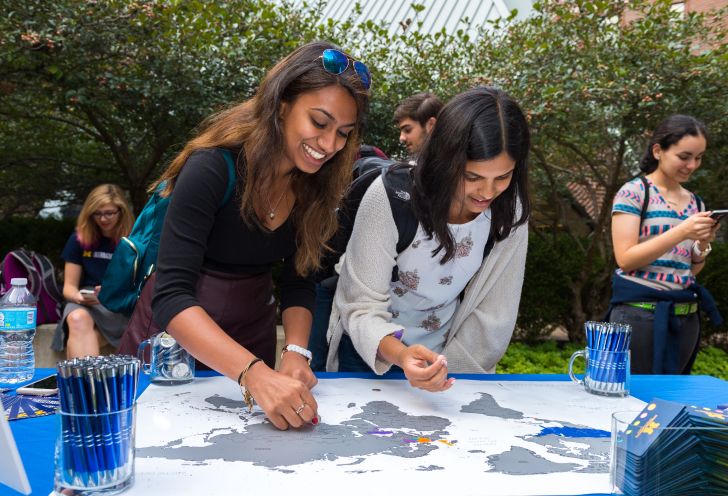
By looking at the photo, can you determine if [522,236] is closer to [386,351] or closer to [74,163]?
[386,351]

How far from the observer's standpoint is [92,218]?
4090 mm

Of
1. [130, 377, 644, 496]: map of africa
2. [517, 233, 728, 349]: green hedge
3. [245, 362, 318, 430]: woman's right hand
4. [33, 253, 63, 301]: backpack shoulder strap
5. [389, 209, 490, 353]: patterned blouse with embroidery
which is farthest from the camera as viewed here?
[517, 233, 728, 349]: green hedge

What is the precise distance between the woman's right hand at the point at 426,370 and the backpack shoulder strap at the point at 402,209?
15.5 inches

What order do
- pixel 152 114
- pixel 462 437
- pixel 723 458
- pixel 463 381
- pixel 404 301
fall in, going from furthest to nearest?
pixel 152 114
pixel 404 301
pixel 463 381
pixel 462 437
pixel 723 458

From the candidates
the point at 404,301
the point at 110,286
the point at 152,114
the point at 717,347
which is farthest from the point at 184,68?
the point at 717,347

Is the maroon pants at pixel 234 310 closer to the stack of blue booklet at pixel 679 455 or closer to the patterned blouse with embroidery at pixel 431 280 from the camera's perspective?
the patterned blouse with embroidery at pixel 431 280

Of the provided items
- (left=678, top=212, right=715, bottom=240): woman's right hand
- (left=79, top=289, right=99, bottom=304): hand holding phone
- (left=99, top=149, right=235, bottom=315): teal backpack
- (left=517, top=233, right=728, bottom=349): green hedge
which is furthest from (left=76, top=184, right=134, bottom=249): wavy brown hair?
(left=517, top=233, right=728, bottom=349): green hedge

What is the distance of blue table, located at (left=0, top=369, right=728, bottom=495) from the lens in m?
1.09

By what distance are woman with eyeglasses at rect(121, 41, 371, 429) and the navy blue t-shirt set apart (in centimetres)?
247

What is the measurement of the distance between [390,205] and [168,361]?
744 millimetres

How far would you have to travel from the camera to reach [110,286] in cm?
267

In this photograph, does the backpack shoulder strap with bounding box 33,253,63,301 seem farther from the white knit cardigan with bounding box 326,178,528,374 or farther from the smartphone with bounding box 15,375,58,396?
the white knit cardigan with bounding box 326,178,528,374

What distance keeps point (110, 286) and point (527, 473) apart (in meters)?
2.08

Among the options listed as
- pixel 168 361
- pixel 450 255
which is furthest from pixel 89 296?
pixel 450 255
